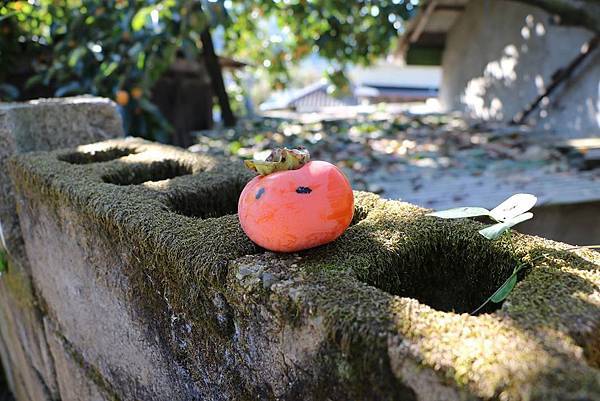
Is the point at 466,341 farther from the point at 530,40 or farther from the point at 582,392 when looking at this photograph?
the point at 530,40

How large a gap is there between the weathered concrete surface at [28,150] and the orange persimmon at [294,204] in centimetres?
160

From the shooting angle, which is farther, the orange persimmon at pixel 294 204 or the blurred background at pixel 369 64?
the blurred background at pixel 369 64

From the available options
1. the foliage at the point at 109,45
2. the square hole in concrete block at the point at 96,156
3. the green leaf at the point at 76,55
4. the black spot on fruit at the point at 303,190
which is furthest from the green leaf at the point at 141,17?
the black spot on fruit at the point at 303,190

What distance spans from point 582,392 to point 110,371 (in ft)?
4.55

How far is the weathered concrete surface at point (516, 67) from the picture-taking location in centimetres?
562

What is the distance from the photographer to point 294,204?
38.3 inches

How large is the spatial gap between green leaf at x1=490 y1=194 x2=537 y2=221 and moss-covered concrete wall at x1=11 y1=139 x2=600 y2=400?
6cm

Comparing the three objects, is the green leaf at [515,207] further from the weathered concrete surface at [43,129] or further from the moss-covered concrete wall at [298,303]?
the weathered concrete surface at [43,129]

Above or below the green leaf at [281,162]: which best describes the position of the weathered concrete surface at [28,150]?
below

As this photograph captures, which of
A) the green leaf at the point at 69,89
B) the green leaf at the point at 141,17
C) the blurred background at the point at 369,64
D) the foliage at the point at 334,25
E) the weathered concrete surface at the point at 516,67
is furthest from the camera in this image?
the foliage at the point at 334,25

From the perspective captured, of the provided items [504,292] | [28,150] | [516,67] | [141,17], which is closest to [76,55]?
[141,17]

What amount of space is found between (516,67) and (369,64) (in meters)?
2.14

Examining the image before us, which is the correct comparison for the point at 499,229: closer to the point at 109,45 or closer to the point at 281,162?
the point at 281,162

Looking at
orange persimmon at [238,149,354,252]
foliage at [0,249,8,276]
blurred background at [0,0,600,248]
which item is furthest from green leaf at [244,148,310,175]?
blurred background at [0,0,600,248]
